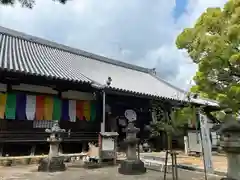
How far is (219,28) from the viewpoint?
10.4 metres

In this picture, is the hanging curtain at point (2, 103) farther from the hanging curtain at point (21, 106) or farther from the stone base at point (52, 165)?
the stone base at point (52, 165)

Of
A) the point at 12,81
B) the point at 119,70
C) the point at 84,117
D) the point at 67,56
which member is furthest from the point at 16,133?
the point at 119,70

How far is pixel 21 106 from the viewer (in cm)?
1243

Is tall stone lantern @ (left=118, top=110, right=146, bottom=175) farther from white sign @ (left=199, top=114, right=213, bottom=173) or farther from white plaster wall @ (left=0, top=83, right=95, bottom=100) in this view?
white plaster wall @ (left=0, top=83, right=95, bottom=100)

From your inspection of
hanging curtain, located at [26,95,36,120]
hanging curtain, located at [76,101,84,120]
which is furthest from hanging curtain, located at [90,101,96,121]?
hanging curtain, located at [26,95,36,120]

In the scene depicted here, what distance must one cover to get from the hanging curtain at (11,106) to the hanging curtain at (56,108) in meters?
2.01

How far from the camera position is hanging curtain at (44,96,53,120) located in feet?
43.0

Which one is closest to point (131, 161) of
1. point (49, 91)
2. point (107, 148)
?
point (107, 148)

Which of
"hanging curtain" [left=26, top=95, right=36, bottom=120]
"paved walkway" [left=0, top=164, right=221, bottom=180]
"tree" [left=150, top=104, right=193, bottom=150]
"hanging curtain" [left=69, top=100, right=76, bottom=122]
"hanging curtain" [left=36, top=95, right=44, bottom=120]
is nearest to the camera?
"tree" [left=150, top=104, right=193, bottom=150]

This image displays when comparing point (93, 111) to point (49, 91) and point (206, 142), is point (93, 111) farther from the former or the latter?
point (206, 142)

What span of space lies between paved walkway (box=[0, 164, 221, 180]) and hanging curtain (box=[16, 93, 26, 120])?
334cm

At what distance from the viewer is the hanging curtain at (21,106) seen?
40.5 ft

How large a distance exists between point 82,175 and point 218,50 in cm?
673

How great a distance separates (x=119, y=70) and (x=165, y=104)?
734 cm
